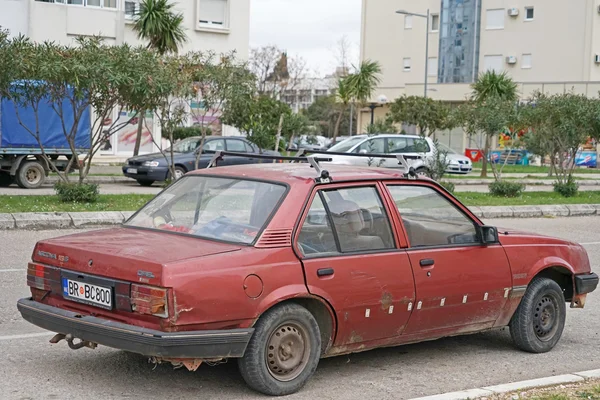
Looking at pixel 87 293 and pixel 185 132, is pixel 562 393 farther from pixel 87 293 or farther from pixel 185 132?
pixel 185 132

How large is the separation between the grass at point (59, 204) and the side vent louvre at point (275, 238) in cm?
1029

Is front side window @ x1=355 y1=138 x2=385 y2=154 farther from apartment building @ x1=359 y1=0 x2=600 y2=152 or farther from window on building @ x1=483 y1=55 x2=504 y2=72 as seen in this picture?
window on building @ x1=483 y1=55 x2=504 y2=72

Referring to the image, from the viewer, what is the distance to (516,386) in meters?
6.00

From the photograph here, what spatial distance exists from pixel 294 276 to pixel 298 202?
550mm

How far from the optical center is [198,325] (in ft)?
17.4

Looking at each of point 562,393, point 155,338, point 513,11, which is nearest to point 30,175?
point 155,338

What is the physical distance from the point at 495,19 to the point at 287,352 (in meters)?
62.6

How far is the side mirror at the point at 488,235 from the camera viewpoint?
6871mm

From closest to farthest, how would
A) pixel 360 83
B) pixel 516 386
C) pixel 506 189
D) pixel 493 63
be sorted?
pixel 516 386 < pixel 506 189 < pixel 360 83 < pixel 493 63

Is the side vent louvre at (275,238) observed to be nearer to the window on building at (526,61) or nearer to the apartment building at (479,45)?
the apartment building at (479,45)

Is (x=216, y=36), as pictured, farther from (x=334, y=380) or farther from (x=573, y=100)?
(x=334, y=380)

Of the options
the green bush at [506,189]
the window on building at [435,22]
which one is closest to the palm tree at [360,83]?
the window on building at [435,22]

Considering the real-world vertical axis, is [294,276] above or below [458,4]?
below

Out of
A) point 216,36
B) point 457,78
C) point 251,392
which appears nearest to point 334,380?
point 251,392
